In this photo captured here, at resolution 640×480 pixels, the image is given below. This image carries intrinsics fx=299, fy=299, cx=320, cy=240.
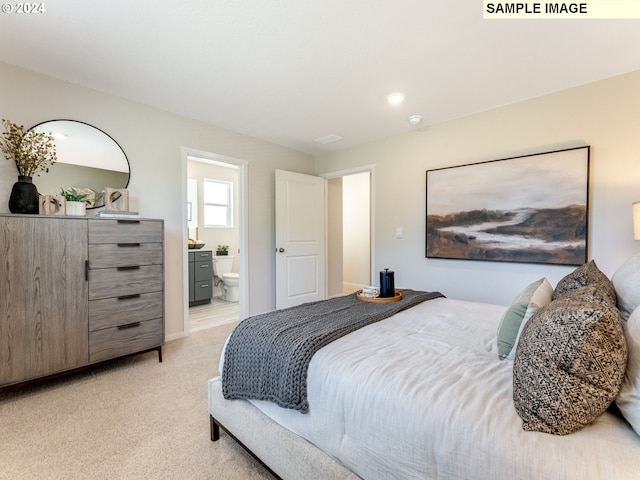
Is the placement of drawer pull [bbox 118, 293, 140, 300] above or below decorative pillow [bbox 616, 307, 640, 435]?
below

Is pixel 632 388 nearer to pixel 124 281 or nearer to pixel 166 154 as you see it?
pixel 124 281

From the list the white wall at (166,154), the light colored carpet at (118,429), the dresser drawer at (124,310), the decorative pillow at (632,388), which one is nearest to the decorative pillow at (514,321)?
the decorative pillow at (632,388)

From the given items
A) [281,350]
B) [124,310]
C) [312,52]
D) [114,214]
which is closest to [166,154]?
[114,214]

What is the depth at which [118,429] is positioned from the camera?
5.65 feet

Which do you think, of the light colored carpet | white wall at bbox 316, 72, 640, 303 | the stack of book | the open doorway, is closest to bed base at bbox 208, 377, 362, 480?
the light colored carpet

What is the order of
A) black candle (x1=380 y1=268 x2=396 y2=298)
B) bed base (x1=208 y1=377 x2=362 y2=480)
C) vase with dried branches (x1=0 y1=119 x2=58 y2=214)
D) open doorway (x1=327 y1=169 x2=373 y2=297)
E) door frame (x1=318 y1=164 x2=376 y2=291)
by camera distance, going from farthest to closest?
open doorway (x1=327 y1=169 x2=373 y2=297)
door frame (x1=318 y1=164 x2=376 y2=291)
black candle (x1=380 y1=268 x2=396 y2=298)
vase with dried branches (x1=0 y1=119 x2=58 y2=214)
bed base (x1=208 y1=377 x2=362 y2=480)

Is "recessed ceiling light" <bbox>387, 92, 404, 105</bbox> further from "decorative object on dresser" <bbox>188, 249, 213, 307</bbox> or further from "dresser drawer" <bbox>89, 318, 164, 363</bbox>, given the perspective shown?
"decorative object on dresser" <bbox>188, 249, 213, 307</bbox>

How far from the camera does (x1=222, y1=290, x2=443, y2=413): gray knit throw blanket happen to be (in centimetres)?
122

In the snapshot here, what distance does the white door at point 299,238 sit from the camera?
405 cm

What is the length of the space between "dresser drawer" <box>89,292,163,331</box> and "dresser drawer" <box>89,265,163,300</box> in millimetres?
43

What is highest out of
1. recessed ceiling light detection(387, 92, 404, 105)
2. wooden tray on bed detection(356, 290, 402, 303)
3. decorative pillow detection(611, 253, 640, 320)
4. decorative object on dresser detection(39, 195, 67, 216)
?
recessed ceiling light detection(387, 92, 404, 105)

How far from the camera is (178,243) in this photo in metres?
3.23

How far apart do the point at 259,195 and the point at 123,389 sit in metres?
2.55

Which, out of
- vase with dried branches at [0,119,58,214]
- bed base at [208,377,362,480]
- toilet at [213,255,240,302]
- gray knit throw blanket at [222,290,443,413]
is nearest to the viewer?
bed base at [208,377,362,480]
